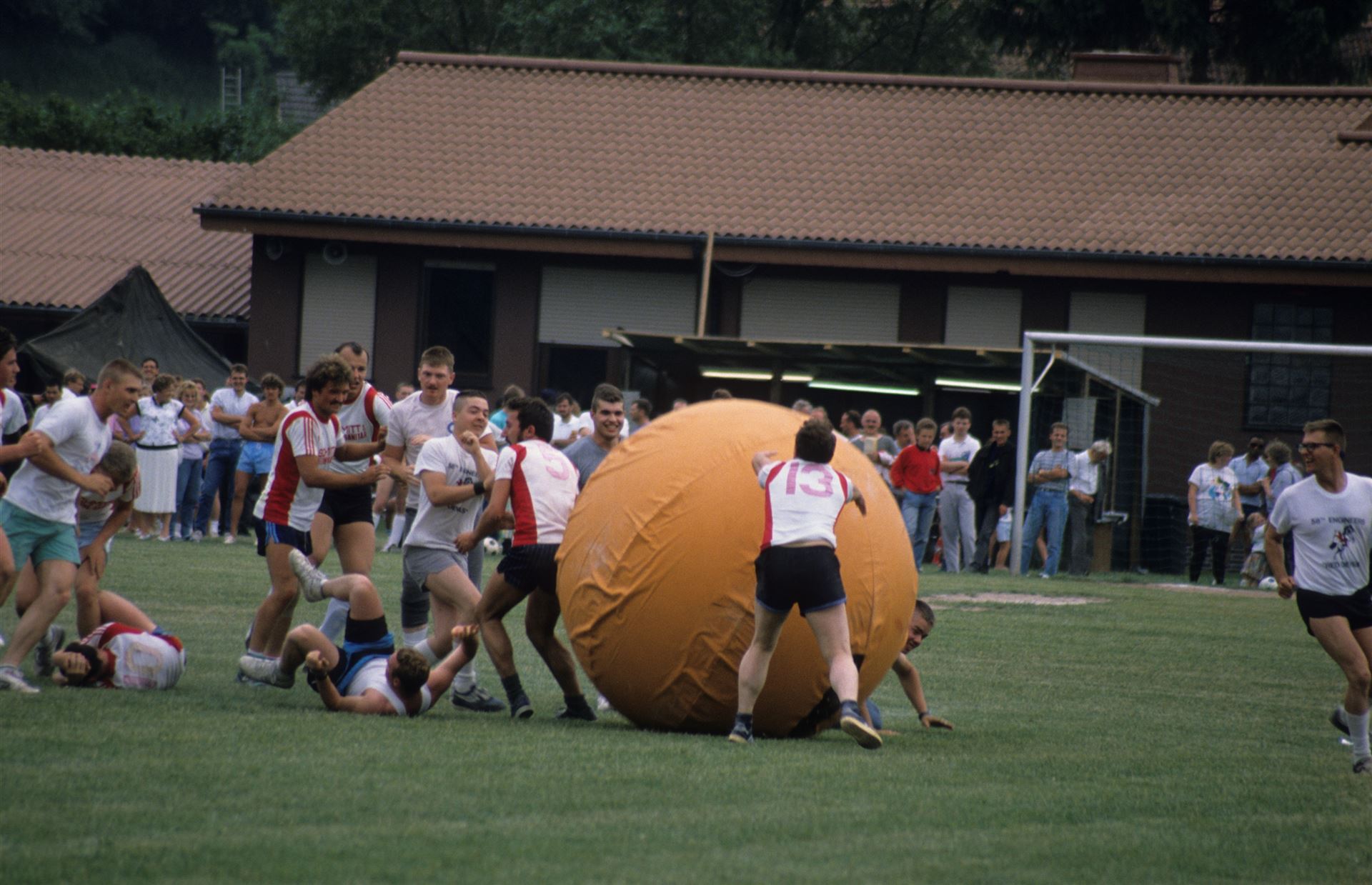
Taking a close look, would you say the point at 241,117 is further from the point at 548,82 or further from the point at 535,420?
the point at 535,420

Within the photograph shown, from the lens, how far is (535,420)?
9312mm

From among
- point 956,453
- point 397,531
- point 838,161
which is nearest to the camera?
point 397,531

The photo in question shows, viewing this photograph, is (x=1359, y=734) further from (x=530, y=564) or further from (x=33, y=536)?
(x=33, y=536)

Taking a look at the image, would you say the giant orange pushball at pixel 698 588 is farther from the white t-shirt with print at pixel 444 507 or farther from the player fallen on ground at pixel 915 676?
the white t-shirt with print at pixel 444 507

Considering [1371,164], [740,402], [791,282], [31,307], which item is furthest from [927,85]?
[740,402]

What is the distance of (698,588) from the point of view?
806 centimetres

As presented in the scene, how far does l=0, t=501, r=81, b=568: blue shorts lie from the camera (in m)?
8.65

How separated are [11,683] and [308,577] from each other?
1690mm

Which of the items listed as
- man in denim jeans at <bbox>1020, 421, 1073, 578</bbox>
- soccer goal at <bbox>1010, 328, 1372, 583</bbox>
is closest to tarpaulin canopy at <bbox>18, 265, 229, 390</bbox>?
soccer goal at <bbox>1010, 328, 1372, 583</bbox>

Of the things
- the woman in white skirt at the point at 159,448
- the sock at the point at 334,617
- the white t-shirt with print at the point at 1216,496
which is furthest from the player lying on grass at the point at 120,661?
the white t-shirt with print at the point at 1216,496

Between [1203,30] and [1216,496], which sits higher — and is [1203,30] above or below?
above

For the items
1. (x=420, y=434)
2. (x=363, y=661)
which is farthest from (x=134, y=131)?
(x=363, y=661)

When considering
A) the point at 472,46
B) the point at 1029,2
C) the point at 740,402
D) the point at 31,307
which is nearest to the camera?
the point at 740,402

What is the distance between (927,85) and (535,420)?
2268 centimetres
